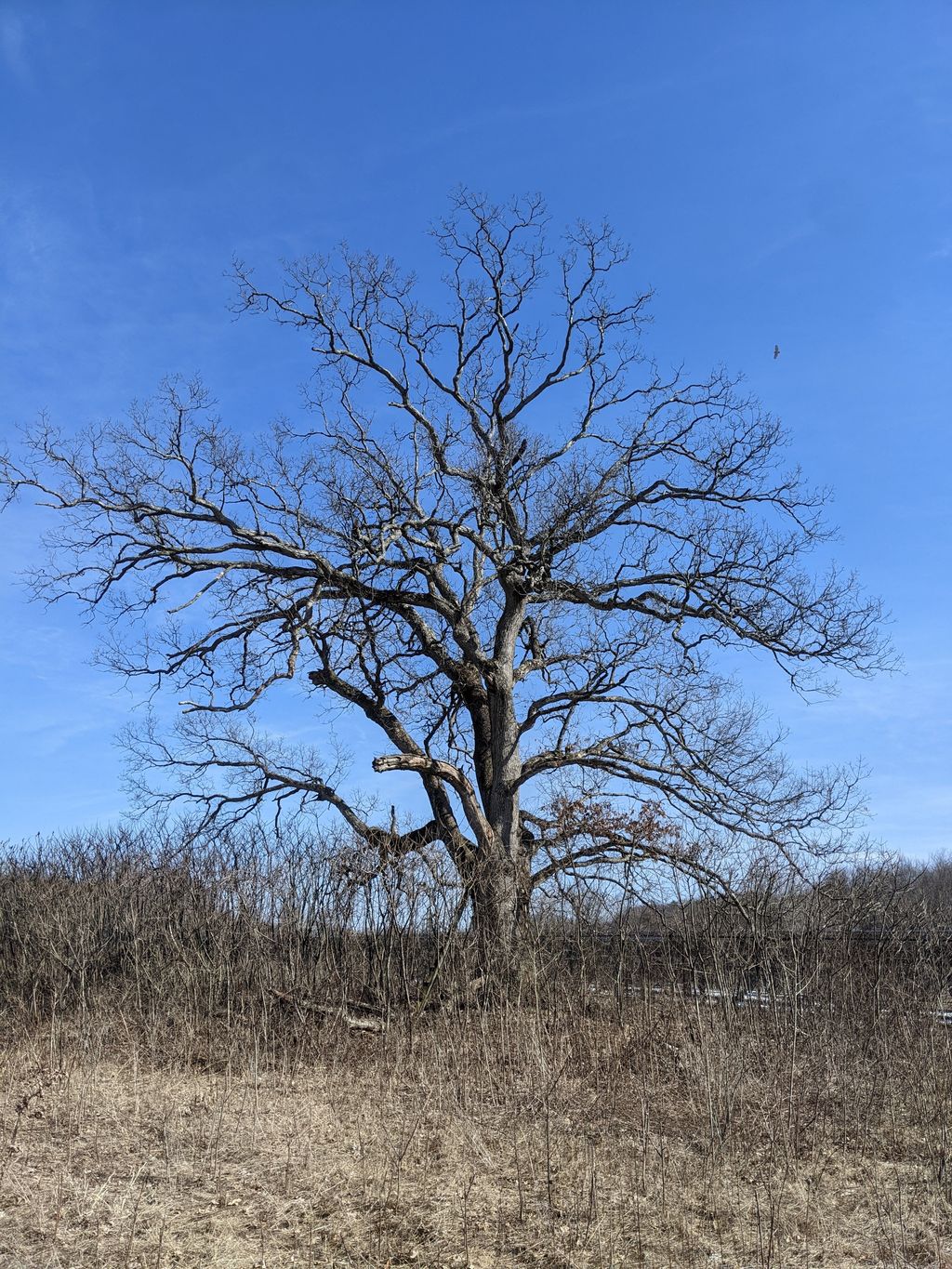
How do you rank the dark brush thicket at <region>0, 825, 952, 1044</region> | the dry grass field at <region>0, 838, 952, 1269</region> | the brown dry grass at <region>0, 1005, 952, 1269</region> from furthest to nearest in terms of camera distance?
the dark brush thicket at <region>0, 825, 952, 1044</region>, the dry grass field at <region>0, 838, 952, 1269</region>, the brown dry grass at <region>0, 1005, 952, 1269</region>

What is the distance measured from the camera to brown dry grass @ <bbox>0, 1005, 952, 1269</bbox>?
7.08 metres

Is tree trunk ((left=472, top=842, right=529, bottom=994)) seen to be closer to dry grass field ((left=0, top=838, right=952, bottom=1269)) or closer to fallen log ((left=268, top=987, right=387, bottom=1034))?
dry grass field ((left=0, top=838, right=952, bottom=1269))

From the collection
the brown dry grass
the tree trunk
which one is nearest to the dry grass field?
the brown dry grass

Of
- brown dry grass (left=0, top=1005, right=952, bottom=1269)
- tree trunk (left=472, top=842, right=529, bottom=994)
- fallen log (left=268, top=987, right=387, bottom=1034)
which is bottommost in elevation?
brown dry grass (left=0, top=1005, right=952, bottom=1269)

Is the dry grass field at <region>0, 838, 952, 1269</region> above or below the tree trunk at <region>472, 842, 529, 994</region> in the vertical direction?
below

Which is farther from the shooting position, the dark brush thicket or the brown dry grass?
the dark brush thicket

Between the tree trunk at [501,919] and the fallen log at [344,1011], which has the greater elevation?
the tree trunk at [501,919]

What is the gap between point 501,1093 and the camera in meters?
10.4

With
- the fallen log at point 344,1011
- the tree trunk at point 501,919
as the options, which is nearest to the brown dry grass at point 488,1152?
the fallen log at point 344,1011

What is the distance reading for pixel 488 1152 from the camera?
8500 millimetres

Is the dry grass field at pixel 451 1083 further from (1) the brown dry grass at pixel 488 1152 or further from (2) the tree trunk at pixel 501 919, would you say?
(2) the tree trunk at pixel 501 919

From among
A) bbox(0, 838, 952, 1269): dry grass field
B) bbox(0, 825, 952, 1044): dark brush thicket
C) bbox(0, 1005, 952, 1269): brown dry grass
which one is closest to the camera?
bbox(0, 1005, 952, 1269): brown dry grass

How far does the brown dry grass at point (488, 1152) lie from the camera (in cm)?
708

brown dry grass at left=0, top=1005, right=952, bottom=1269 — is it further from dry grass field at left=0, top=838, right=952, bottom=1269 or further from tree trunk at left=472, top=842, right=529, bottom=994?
tree trunk at left=472, top=842, right=529, bottom=994
